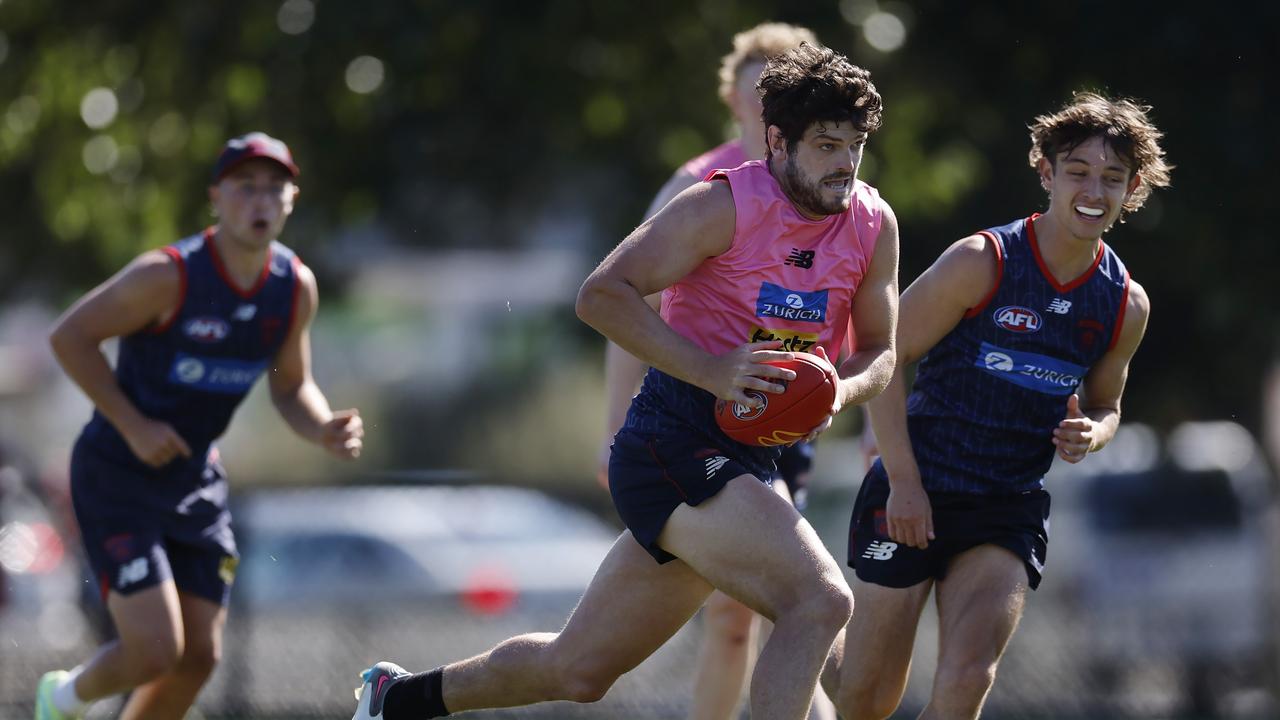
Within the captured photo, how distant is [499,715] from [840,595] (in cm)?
668

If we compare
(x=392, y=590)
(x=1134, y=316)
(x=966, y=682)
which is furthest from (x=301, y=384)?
(x=392, y=590)

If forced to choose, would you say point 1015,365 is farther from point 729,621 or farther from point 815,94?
point 729,621

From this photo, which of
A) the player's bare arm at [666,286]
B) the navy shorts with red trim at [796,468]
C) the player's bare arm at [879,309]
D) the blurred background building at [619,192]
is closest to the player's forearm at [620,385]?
the navy shorts with red trim at [796,468]

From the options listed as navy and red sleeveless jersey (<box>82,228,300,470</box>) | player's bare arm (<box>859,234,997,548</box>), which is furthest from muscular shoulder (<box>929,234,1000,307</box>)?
navy and red sleeveless jersey (<box>82,228,300,470</box>)

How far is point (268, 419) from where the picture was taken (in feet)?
76.9

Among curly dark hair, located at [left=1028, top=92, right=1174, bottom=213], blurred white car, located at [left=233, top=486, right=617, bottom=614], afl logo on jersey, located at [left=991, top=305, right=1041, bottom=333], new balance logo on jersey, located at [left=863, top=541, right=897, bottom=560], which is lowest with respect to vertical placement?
blurred white car, located at [left=233, top=486, right=617, bottom=614]

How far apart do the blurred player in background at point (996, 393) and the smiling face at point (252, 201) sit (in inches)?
90.6

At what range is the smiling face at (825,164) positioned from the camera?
432cm

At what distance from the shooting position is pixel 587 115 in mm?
11977

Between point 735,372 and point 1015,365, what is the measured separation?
3.87 ft

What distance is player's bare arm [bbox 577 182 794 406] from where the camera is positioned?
415 cm

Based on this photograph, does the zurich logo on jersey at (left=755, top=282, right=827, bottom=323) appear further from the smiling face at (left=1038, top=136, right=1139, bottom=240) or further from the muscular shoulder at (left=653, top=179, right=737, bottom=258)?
the smiling face at (left=1038, top=136, right=1139, bottom=240)

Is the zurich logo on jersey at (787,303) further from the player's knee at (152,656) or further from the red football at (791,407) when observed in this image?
the player's knee at (152,656)

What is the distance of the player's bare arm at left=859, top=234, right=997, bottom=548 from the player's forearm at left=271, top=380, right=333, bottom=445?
2084 millimetres
